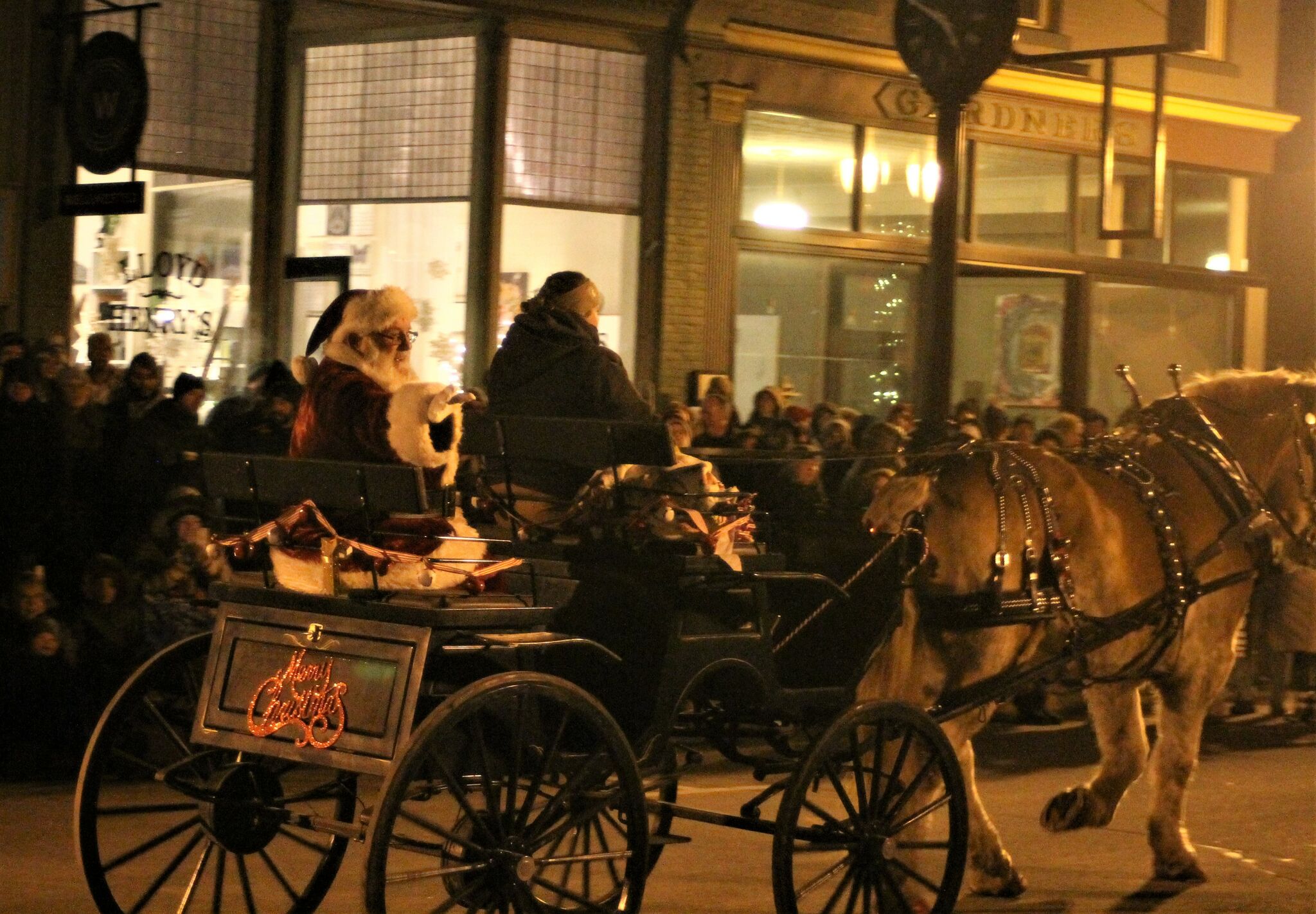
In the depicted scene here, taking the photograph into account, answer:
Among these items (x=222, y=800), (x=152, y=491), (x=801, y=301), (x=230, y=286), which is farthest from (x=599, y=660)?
(x=801, y=301)

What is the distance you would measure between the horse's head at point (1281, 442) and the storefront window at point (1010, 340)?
37.4 ft

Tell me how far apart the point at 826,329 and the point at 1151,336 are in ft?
17.8

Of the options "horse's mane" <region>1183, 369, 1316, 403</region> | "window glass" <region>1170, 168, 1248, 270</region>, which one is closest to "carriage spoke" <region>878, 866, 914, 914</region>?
"horse's mane" <region>1183, 369, 1316, 403</region>

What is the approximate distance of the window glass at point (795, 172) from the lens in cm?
1731

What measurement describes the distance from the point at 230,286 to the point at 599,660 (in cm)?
1014

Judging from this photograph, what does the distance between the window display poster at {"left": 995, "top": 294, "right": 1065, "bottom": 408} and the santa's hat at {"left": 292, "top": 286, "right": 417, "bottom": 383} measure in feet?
48.6

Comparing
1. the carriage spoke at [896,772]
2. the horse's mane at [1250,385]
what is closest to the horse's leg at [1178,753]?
the horse's mane at [1250,385]

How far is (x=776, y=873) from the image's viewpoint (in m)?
5.56

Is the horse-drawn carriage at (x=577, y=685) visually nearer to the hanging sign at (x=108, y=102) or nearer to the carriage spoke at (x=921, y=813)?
the carriage spoke at (x=921, y=813)

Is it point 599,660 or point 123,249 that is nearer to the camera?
point 599,660

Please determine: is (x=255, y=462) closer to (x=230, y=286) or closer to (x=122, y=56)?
(x=122, y=56)

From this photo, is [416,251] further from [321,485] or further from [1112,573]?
[321,485]

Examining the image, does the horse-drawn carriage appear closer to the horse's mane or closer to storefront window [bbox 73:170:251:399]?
the horse's mane

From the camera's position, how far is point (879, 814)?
5996 millimetres
